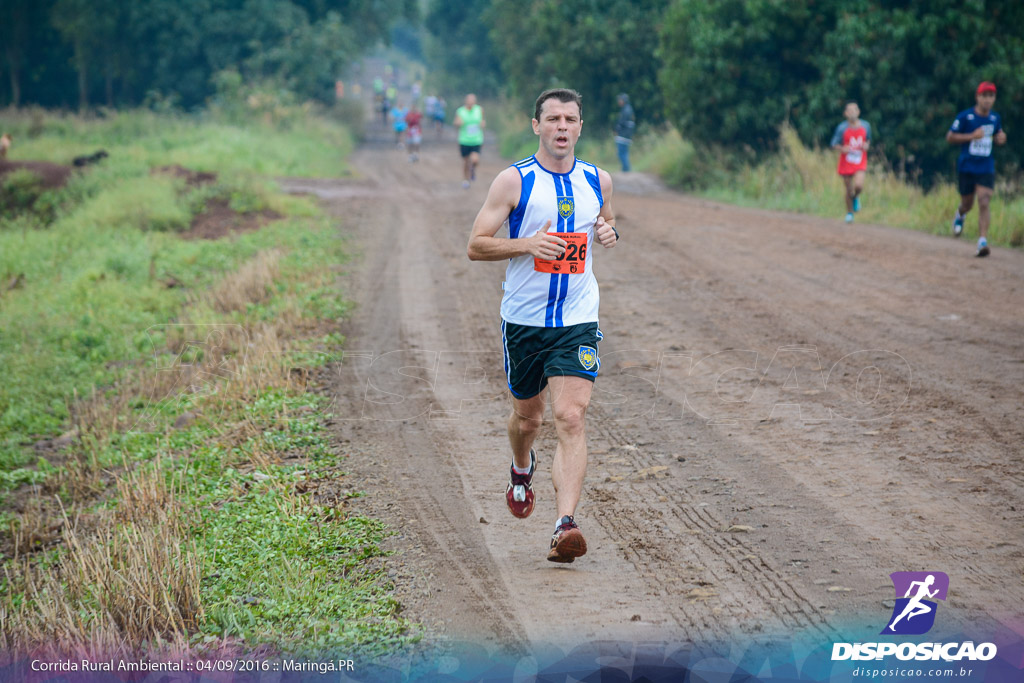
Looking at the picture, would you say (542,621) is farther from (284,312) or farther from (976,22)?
(976,22)

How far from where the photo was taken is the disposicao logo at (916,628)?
12.4 ft

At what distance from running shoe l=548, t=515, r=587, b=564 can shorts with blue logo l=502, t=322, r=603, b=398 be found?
0.69 meters

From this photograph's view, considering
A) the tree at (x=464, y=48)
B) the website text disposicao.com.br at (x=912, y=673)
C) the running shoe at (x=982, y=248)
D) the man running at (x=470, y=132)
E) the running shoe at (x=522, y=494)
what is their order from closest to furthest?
the website text disposicao.com.br at (x=912, y=673), the running shoe at (x=522, y=494), the running shoe at (x=982, y=248), the man running at (x=470, y=132), the tree at (x=464, y=48)

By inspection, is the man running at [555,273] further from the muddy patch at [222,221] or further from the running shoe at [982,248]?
the muddy patch at [222,221]

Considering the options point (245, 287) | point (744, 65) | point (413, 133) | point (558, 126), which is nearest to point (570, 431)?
point (558, 126)

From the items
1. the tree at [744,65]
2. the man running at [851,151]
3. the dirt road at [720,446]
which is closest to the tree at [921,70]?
the tree at [744,65]

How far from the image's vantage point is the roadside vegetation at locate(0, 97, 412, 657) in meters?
4.34

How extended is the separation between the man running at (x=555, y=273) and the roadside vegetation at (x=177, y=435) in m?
1.13

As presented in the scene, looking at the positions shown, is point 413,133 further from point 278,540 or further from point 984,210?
point 278,540

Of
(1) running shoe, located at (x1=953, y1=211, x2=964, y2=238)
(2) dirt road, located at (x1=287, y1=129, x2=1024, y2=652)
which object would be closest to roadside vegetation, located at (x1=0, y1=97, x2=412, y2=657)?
(2) dirt road, located at (x1=287, y1=129, x2=1024, y2=652)

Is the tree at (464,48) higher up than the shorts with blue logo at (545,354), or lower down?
higher up

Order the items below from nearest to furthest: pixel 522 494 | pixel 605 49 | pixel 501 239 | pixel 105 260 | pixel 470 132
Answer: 1. pixel 501 239
2. pixel 522 494
3. pixel 105 260
4. pixel 470 132
5. pixel 605 49

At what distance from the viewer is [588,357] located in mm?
4680

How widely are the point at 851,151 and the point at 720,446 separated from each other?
11.4 metres
